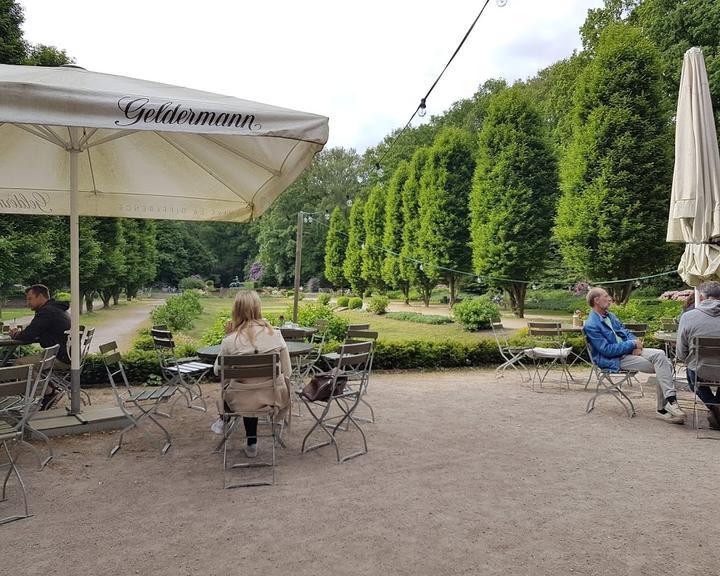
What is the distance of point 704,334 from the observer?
5.39m

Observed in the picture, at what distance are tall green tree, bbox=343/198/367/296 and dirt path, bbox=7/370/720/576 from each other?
30.2 m

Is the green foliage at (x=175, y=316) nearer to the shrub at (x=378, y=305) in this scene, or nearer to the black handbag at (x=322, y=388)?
the shrub at (x=378, y=305)

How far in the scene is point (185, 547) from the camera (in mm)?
3016

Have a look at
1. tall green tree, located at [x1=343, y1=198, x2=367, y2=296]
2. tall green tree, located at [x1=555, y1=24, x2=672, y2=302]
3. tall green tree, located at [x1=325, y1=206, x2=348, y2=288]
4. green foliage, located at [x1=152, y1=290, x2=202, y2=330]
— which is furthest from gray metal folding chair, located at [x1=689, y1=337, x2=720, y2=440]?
tall green tree, located at [x1=325, y1=206, x2=348, y2=288]

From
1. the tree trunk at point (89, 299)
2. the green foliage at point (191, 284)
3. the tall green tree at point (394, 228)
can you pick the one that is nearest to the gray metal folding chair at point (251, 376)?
the tree trunk at point (89, 299)

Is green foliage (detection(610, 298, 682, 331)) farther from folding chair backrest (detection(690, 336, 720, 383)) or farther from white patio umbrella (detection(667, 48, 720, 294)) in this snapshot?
folding chair backrest (detection(690, 336, 720, 383))

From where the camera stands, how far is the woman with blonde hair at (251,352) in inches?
168

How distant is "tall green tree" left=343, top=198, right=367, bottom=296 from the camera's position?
3575 centimetres

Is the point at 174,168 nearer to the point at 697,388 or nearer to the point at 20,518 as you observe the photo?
the point at 20,518

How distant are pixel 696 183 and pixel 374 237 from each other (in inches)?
1070

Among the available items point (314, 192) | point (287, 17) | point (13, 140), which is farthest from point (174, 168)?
point (314, 192)

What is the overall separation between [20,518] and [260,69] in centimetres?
1120

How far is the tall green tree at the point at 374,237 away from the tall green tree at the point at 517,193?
42.3 feet

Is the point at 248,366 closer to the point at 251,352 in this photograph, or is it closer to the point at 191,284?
the point at 251,352
